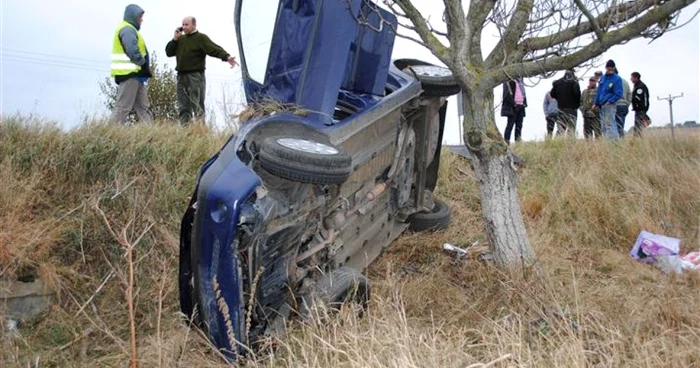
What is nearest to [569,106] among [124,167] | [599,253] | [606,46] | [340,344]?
[599,253]

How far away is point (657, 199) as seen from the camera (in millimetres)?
6746

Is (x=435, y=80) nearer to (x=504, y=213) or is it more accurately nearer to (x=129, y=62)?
(x=504, y=213)

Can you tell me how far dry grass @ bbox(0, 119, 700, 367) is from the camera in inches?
119

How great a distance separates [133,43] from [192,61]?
791 millimetres

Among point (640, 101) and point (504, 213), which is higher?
point (640, 101)

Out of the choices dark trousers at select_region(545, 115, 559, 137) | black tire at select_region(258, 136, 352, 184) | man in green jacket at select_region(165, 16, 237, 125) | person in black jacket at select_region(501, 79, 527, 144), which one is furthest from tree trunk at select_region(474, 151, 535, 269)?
dark trousers at select_region(545, 115, 559, 137)

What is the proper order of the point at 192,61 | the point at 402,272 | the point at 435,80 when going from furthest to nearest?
the point at 192,61
the point at 435,80
the point at 402,272

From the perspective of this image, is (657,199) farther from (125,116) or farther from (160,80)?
(160,80)

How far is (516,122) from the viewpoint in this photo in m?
11.4

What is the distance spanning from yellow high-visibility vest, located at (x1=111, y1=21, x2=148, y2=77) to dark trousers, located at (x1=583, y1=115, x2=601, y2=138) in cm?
664

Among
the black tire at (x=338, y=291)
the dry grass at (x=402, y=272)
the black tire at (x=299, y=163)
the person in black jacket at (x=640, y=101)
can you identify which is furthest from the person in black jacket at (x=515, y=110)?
the black tire at (x=299, y=163)

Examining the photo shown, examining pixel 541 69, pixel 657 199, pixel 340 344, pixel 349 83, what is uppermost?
pixel 541 69

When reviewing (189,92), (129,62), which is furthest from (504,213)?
(129,62)

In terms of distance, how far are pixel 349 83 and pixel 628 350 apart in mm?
2355
